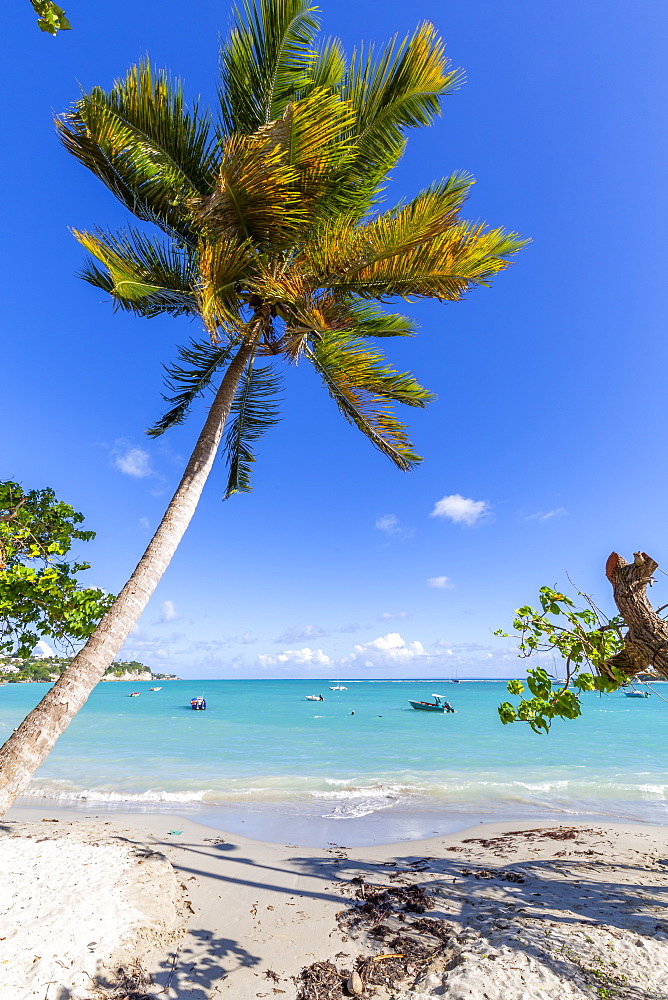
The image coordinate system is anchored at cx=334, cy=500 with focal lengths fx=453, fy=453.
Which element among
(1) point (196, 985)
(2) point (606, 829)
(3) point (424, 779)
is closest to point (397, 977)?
(1) point (196, 985)

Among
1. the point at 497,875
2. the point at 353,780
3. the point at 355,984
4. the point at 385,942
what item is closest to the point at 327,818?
the point at 353,780

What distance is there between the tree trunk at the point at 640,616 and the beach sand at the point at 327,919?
2.36 metres

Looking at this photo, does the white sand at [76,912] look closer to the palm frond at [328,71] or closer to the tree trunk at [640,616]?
the tree trunk at [640,616]

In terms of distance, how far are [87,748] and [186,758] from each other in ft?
17.3

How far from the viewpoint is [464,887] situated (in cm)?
571

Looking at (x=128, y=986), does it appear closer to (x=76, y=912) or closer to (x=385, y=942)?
(x=76, y=912)

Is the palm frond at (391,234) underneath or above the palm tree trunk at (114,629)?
above

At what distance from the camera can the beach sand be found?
11.7ft

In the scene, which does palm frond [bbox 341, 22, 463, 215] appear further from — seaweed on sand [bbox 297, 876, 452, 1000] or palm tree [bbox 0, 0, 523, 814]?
seaweed on sand [bbox 297, 876, 452, 1000]

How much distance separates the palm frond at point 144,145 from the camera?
5.07 meters

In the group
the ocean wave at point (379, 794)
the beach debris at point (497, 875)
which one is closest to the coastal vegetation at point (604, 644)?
the beach debris at point (497, 875)

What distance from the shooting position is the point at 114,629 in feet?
13.2

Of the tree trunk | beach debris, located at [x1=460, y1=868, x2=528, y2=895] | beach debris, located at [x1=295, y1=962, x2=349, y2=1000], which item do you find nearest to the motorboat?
beach debris, located at [x1=460, y1=868, x2=528, y2=895]

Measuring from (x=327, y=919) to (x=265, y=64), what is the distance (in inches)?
387
